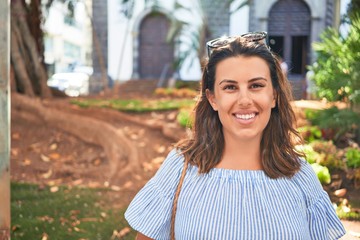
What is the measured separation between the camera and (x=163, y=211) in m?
1.91

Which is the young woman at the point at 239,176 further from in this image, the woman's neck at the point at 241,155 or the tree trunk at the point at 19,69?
the tree trunk at the point at 19,69

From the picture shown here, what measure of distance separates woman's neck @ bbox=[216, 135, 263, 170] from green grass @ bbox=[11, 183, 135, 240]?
240 cm

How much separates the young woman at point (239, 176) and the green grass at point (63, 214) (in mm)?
2347

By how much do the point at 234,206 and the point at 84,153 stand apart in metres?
5.75

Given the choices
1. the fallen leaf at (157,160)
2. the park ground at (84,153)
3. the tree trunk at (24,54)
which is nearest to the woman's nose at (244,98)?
the park ground at (84,153)

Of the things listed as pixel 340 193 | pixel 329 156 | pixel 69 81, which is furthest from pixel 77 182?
pixel 69 81

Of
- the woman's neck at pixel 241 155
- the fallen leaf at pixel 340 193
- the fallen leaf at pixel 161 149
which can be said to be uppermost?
the woman's neck at pixel 241 155

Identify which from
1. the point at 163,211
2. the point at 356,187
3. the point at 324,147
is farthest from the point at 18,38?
the point at 163,211

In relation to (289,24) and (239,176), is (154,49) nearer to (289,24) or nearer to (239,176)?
(289,24)

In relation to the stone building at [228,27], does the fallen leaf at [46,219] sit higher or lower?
lower

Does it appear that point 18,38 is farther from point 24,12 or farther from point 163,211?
point 163,211

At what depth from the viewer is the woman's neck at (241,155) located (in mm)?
1922

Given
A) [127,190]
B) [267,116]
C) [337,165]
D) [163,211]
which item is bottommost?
[127,190]

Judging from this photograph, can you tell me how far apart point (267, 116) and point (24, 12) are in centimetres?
818
